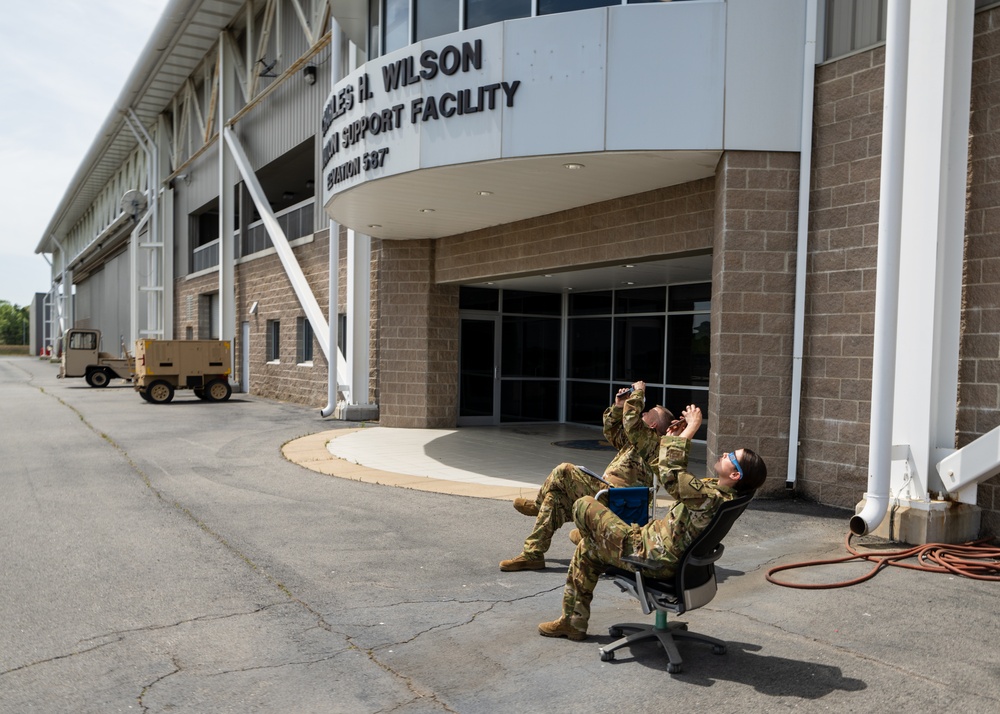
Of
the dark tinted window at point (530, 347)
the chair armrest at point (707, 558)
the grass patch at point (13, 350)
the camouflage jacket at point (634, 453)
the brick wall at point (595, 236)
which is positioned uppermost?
the brick wall at point (595, 236)

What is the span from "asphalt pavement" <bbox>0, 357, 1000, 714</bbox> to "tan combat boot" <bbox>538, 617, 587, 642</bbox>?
0.05m

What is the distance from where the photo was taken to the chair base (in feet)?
14.5

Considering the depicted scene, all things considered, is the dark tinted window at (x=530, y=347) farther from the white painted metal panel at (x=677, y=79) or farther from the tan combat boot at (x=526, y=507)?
the tan combat boot at (x=526, y=507)

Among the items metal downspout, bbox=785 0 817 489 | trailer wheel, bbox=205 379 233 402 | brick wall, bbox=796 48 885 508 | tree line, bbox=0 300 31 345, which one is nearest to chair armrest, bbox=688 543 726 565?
brick wall, bbox=796 48 885 508

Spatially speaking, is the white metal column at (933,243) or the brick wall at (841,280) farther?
the brick wall at (841,280)

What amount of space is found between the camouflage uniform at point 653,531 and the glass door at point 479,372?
1228 cm

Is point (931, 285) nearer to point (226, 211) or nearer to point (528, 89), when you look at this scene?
point (528, 89)

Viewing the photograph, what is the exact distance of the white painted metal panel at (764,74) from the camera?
8773 millimetres

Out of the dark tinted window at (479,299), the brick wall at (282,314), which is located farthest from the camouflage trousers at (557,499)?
the brick wall at (282,314)

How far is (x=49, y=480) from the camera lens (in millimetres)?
10375

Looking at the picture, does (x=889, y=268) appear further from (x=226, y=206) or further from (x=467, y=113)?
(x=226, y=206)

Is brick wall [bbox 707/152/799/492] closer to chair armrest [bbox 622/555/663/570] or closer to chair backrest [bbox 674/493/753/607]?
chair backrest [bbox 674/493/753/607]

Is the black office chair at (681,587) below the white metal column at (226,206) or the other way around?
below

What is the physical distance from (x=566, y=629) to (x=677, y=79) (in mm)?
6312
